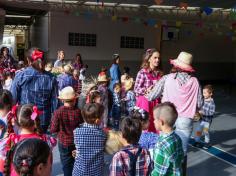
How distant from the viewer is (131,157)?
303 centimetres

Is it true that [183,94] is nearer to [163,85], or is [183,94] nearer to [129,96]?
[163,85]

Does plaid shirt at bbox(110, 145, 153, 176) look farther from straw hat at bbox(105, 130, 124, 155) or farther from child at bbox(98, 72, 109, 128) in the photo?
child at bbox(98, 72, 109, 128)

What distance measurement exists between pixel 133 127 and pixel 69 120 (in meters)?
1.38

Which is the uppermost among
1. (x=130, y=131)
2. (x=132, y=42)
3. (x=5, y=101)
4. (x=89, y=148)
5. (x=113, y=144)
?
(x=132, y=42)

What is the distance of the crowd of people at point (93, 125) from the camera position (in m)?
3.03

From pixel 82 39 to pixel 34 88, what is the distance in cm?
1315

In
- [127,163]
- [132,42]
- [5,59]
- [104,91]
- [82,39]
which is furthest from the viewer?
[132,42]

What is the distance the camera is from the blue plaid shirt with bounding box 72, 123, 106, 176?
12.2 feet

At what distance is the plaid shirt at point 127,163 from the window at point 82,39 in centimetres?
1445

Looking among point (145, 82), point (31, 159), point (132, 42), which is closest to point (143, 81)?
point (145, 82)

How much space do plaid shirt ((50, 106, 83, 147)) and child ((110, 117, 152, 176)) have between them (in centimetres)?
129

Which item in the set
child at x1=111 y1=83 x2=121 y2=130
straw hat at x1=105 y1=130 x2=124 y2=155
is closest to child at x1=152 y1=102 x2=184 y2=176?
straw hat at x1=105 y1=130 x2=124 y2=155

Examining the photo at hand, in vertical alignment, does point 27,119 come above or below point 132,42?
below

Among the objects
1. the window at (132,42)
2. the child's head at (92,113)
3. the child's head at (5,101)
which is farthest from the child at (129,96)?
the window at (132,42)
